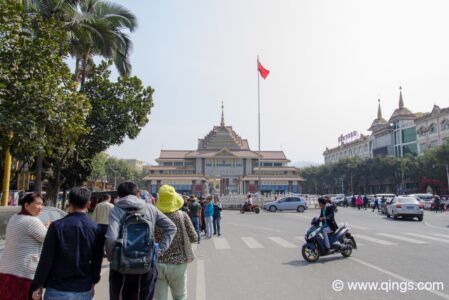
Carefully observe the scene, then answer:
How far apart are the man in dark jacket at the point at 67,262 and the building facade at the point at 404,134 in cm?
5684

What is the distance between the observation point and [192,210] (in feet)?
45.1

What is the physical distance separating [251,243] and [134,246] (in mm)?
10017

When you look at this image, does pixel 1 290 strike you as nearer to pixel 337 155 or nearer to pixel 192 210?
pixel 192 210

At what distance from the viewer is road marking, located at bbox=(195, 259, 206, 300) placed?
6.34 metres

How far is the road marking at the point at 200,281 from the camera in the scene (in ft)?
20.8

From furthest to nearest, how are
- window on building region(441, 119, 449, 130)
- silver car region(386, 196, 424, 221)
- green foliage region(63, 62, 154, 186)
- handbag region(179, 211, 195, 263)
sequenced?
window on building region(441, 119, 449, 130) → silver car region(386, 196, 424, 221) → green foliage region(63, 62, 154, 186) → handbag region(179, 211, 195, 263)

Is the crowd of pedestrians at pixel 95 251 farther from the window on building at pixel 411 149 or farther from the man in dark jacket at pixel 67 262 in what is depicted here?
the window on building at pixel 411 149

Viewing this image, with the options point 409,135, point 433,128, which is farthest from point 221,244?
point 409,135

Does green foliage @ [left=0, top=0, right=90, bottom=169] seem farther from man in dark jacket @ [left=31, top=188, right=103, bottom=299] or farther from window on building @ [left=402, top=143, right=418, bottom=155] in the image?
window on building @ [left=402, top=143, right=418, bottom=155]

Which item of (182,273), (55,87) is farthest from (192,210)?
(182,273)

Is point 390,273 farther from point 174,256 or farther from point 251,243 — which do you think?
point 251,243

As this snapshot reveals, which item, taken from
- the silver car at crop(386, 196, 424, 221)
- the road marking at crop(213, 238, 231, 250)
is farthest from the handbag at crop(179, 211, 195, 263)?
the silver car at crop(386, 196, 424, 221)

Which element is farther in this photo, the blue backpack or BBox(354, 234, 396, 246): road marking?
BBox(354, 234, 396, 246): road marking

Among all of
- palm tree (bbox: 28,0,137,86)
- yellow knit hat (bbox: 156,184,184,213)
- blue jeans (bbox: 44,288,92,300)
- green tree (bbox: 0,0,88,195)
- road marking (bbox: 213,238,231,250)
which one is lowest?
road marking (bbox: 213,238,231,250)
